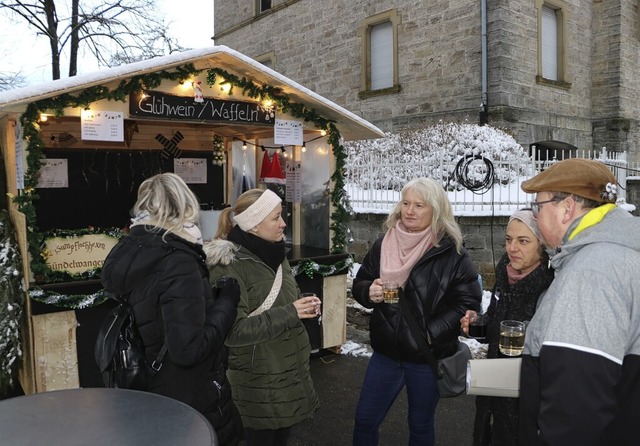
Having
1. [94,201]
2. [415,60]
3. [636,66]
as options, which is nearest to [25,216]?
[94,201]

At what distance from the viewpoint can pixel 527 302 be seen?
2641mm

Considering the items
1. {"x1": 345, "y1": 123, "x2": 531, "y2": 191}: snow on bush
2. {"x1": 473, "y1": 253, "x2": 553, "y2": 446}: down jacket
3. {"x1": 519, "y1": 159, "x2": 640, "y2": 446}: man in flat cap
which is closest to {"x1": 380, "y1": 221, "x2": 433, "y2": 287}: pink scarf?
{"x1": 473, "y1": 253, "x2": 553, "y2": 446}: down jacket

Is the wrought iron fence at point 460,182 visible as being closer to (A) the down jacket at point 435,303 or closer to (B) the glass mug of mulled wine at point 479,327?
(A) the down jacket at point 435,303

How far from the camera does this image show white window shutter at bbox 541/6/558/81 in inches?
588

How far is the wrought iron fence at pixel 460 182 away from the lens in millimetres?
9047

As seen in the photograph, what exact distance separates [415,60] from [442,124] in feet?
8.54

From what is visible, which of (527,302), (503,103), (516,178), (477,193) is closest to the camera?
(527,302)

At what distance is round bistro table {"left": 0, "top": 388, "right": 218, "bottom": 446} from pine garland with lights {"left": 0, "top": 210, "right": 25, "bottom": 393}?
2462mm

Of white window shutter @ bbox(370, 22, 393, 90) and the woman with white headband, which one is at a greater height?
white window shutter @ bbox(370, 22, 393, 90)

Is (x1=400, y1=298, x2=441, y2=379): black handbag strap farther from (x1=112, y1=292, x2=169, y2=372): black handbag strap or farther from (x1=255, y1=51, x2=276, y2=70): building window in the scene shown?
(x1=255, y1=51, x2=276, y2=70): building window

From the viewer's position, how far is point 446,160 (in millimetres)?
10297

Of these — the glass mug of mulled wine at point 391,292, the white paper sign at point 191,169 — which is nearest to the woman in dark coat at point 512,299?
the glass mug of mulled wine at point 391,292

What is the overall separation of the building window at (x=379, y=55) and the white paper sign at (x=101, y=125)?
11836 mm

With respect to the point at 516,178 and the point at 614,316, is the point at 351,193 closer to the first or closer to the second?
the point at 516,178
